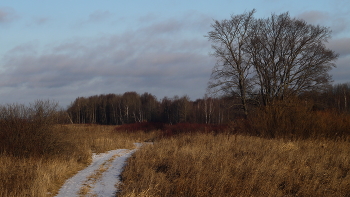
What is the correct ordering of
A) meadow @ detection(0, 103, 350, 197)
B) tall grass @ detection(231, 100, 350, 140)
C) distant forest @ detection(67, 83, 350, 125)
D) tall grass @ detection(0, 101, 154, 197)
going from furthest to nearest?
distant forest @ detection(67, 83, 350, 125) → tall grass @ detection(231, 100, 350, 140) → tall grass @ detection(0, 101, 154, 197) → meadow @ detection(0, 103, 350, 197)

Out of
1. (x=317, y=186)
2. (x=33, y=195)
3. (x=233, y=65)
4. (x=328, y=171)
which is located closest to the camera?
(x=33, y=195)

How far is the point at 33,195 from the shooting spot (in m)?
6.89

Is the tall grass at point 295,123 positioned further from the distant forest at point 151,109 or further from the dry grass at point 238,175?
the distant forest at point 151,109

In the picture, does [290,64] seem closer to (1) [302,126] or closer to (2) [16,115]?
(1) [302,126]

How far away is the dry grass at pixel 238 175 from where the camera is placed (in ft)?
24.2

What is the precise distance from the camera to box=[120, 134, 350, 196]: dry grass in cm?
738

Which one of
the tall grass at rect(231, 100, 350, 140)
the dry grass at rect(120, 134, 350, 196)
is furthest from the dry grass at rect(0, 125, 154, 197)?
the tall grass at rect(231, 100, 350, 140)

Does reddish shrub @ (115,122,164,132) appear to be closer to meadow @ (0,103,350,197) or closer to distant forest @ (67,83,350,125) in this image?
meadow @ (0,103,350,197)

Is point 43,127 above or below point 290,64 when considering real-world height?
below

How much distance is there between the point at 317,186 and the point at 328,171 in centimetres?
152

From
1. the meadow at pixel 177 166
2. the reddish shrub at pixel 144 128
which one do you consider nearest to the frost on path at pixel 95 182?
the meadow at pixel 177 166

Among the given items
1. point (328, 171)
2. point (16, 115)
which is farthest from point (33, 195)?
point (328, 171)

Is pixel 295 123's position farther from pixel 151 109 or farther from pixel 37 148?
→ pixel 151 109

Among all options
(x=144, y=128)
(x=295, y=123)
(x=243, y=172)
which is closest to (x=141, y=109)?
(x=144, y=128)
